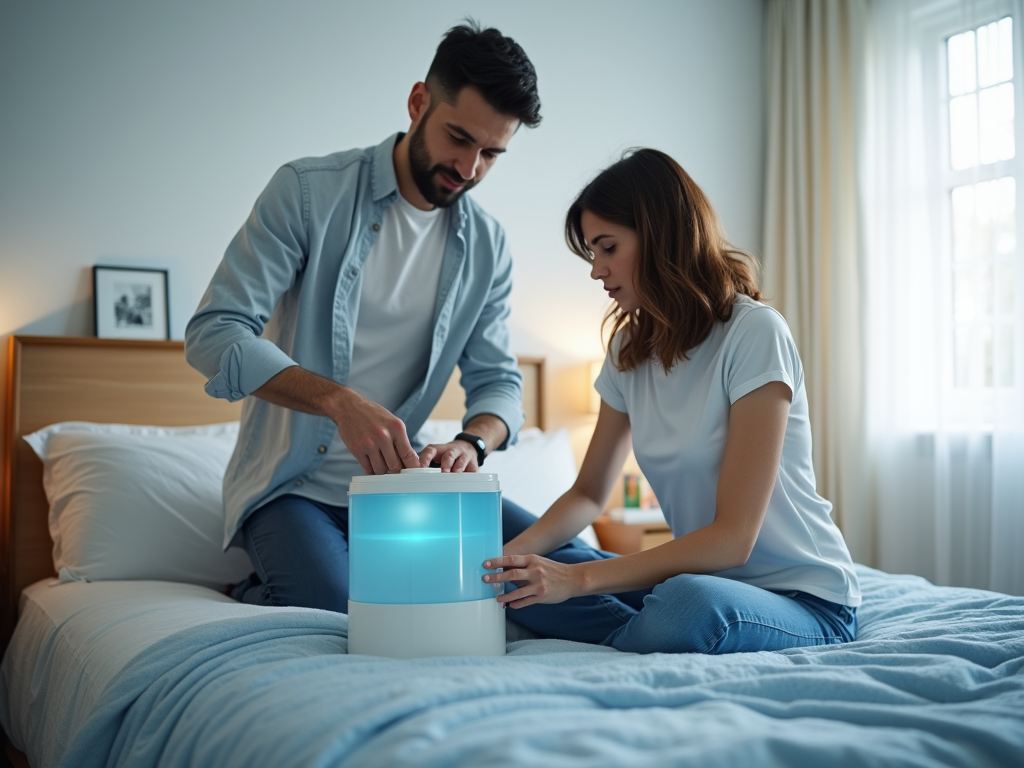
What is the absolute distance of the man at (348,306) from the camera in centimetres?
168

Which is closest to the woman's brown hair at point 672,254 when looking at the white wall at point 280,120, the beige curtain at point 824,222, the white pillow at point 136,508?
the white pillow at point 136,508

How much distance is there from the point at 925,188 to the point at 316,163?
2.43m

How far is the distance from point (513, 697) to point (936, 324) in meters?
2.83

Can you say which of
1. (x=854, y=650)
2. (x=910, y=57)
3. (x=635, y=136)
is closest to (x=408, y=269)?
(x=854, y=650)

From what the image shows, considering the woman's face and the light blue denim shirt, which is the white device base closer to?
the light blue denim shirt

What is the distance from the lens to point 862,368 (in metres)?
3.48

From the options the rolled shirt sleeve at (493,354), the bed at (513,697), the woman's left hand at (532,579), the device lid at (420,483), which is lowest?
the bed at (513,697)

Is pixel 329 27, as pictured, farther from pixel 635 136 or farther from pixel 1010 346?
pixel 1010 346

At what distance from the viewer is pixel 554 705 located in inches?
36.4

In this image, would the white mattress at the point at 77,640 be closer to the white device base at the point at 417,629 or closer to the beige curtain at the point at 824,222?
the white device base at the point at 417,629

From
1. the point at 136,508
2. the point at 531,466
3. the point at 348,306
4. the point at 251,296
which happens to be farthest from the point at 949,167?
Answer: the point at 136,508

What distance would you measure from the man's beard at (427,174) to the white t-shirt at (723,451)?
653 mm

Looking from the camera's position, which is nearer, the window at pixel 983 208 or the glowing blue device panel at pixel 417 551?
the glowing blue device panel at pixel 417 551

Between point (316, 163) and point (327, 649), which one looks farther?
point (316, 163)
